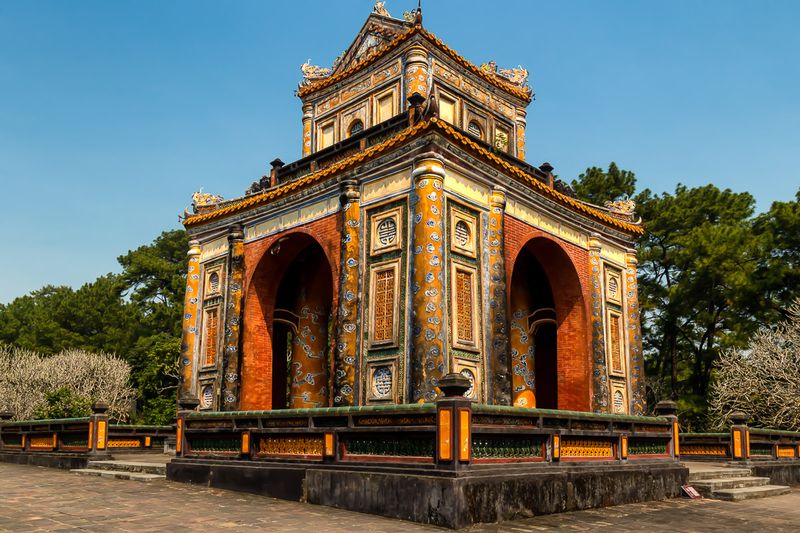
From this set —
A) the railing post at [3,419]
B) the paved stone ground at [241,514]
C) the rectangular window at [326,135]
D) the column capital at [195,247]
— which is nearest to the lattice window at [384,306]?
the paved stone ground at [241,514]

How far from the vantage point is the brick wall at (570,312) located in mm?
19844

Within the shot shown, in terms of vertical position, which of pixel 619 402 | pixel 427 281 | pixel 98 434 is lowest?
pixel 98 434

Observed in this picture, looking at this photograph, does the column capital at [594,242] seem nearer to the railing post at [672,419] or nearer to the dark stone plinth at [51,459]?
the railing post at [672,419]

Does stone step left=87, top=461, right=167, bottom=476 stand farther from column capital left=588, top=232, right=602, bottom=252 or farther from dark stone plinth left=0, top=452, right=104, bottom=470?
column capital left=588, top=232, right=602, bottom=252

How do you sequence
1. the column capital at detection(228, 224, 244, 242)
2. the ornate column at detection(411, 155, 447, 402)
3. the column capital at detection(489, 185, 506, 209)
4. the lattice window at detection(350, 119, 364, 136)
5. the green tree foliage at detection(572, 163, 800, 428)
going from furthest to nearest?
the green tree foliage at detection(572, 163, 800, 428) → the lattice window at detection(350, 119, 364, 136) → the column capital at detection(228, 224, 244, 242) → the column capital at detection(489, 185, 506, 209) → the ornate column at detection(411, 155, 447, 402)

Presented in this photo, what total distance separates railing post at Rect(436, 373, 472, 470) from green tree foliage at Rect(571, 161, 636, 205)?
31281mm

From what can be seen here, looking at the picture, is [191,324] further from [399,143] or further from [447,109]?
[447,109]

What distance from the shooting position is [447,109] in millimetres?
21750

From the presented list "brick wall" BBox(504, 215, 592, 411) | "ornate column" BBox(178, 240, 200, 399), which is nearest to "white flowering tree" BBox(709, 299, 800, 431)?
"brick wall" BBox(504, 215, 592, 411)

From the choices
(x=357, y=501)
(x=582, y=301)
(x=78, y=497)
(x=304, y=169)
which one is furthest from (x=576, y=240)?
(x=78, y=497)

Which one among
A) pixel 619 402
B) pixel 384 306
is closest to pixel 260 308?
pixel 384 306

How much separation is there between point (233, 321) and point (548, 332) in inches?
363

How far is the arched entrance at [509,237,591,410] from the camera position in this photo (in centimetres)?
2003

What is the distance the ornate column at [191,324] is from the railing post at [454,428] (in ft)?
42.5
